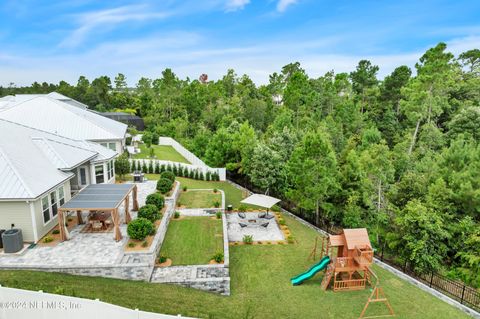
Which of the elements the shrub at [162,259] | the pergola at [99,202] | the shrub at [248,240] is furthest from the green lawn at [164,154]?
the shrub at [162,259]

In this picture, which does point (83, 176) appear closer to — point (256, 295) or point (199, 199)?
point (199, 199)

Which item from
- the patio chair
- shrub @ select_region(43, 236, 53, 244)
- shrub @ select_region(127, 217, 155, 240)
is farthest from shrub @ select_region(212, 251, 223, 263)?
shrub @ select_region(43, 236, 53, 244)

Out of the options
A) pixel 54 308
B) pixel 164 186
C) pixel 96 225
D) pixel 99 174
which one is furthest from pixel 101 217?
pixel 54 308

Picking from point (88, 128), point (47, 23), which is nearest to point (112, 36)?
point (47, 23)

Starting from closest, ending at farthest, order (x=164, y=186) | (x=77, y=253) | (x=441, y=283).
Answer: (x=77, y=253) < (x=441, y=283) < (x=164, y=186)

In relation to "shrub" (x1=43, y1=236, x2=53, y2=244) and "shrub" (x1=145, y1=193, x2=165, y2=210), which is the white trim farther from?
"shrub" (x1=145, y1=193, x2=165, y2=210)

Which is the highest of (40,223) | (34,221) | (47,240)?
(34,221)
